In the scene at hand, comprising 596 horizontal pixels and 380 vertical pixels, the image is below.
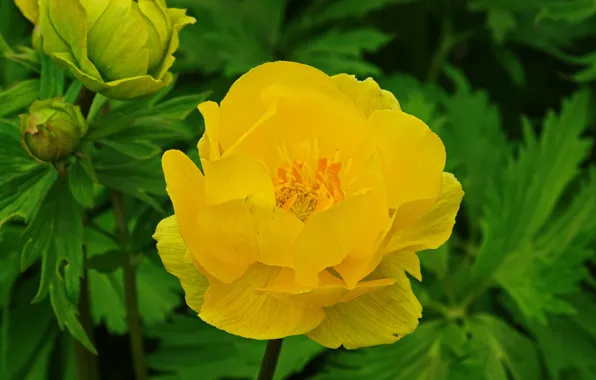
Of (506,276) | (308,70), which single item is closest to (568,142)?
(506,276)

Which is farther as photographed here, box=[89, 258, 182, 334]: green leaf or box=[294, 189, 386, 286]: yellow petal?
box=[89, 258, 182, 334]: green leaf

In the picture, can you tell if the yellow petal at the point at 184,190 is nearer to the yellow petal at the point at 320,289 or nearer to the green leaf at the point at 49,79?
the yellow petal at the point at 320,289

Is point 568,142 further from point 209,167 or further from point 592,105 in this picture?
point 209,167

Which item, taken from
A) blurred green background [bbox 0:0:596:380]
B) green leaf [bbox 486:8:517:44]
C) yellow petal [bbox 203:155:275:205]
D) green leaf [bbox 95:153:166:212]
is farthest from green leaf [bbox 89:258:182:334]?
green leaf [bbox 486:8:517:44]

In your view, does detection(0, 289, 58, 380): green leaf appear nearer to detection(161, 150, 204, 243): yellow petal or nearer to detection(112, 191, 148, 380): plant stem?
detection(112, 191, 148, 380): plant stem

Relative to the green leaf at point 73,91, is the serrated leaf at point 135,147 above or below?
below

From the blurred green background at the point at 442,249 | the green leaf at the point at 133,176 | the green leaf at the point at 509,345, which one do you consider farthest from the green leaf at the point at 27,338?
the green leaf at the point at 509,345

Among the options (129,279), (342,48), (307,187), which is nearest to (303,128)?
(307,187)
